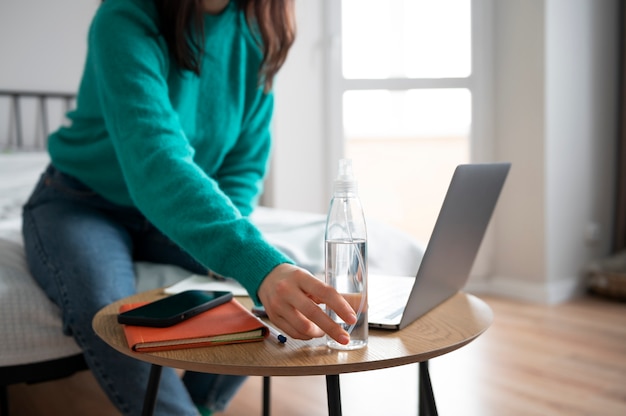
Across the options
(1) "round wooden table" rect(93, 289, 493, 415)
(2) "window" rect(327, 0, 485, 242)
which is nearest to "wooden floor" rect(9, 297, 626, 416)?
(1) "round wooden table" rect(93, 289, 493, 415)

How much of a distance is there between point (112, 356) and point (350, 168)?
0.57 m

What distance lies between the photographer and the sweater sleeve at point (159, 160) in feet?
2.70

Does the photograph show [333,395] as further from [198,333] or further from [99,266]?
[99,266]

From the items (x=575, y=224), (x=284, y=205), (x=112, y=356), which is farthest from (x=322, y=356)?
(x=575, y=224)

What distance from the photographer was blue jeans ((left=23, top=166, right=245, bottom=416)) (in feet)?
3.45

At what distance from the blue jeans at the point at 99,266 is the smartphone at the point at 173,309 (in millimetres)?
217

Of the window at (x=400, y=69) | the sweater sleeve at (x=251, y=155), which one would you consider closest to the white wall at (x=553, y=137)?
the window at (x=400, y=69)

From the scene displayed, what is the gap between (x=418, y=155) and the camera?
149 inches

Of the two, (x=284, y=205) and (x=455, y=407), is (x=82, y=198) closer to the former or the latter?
(x=455, y=407)

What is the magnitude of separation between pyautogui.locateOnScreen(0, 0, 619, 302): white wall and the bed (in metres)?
1.39

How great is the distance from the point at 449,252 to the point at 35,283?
83 centimetres

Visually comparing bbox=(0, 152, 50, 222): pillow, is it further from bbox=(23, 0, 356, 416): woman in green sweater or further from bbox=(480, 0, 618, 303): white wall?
bbox=(480, 0, 618, 303): white wall

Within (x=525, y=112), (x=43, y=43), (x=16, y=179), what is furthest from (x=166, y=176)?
(x=525, y=112)

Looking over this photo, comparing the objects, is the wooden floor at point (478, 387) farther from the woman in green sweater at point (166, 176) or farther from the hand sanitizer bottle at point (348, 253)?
the hand sanitizer bottle at point (348, 253)
